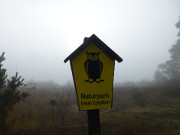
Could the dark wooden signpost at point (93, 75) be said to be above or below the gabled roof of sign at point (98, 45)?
below

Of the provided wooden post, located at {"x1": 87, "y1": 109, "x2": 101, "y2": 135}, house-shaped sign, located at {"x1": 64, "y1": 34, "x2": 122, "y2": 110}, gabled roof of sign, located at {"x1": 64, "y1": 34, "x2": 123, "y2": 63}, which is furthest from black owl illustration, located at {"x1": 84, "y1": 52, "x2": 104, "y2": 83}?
wooden post, located at {"x1": 87, "y1": 109, "x2": 101, "y2": 135}

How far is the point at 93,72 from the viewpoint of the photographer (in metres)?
3.02

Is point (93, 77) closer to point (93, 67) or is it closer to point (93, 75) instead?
point (93, 75)

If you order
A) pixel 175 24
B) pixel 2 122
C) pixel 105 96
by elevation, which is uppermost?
pixel 175 24

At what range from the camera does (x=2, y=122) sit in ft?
21.3

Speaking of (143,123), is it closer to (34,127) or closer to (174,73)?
(34,127)

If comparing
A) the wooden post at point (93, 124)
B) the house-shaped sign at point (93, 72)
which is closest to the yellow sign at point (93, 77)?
the house-shaped sign at point (93, 72)

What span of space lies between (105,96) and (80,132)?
13.1 ft

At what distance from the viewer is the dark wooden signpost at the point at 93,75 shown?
2961 millimetres

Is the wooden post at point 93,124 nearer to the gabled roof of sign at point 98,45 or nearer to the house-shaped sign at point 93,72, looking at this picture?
→ the house-shaped sign at point 93,72

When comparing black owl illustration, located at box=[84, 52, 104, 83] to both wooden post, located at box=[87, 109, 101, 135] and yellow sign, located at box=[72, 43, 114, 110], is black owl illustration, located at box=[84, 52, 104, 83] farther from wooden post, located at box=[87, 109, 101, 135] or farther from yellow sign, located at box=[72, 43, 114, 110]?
wooden post, located at box=[87, 109, 101, 135]

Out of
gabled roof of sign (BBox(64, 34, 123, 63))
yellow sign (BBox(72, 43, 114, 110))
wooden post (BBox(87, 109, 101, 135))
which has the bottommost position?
wooden post (BBox(87, 109, 101, 135))

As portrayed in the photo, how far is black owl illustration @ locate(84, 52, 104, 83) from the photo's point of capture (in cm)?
301

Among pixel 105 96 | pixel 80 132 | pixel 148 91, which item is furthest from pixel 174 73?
pixel 105 96
